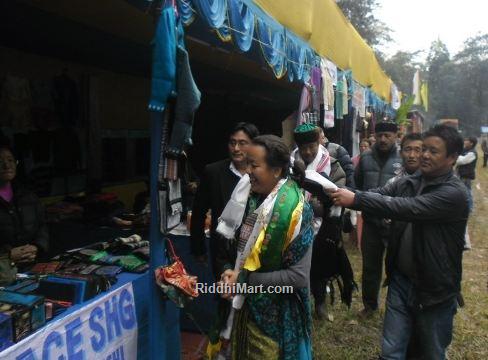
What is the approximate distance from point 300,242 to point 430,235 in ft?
2.94

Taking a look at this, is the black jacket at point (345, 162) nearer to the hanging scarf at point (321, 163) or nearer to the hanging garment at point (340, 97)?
the hanging scarf at point (321, 163)

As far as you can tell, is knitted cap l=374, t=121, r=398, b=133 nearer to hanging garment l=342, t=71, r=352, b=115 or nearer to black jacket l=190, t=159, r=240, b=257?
hanging garment l=342, t=71, r=352, b=115

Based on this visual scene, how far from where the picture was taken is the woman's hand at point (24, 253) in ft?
8.68

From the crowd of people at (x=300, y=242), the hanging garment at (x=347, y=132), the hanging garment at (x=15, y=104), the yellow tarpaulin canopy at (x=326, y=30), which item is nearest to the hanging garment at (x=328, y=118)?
the yellow tarpaulin canopy at (x=326, y=30)

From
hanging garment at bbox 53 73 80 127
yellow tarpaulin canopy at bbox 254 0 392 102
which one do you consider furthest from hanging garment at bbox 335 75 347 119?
hanging garment at bbox 53 73 80 127

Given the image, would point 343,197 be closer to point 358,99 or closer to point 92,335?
point 92,335

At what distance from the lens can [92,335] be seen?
6.73 ft

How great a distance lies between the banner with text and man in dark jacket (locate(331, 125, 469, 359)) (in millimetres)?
1352

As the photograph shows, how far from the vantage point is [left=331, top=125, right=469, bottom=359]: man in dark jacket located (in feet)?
7.30

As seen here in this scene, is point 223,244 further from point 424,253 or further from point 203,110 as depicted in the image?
point 203,110

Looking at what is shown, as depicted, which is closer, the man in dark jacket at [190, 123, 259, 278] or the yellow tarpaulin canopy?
the man in dark jacket at [190, 123, 259, 278]

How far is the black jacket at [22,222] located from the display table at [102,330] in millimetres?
852

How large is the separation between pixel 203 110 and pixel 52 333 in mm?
6711

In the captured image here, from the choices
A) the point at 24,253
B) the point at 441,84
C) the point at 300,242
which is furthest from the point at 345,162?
the point at 441,84
